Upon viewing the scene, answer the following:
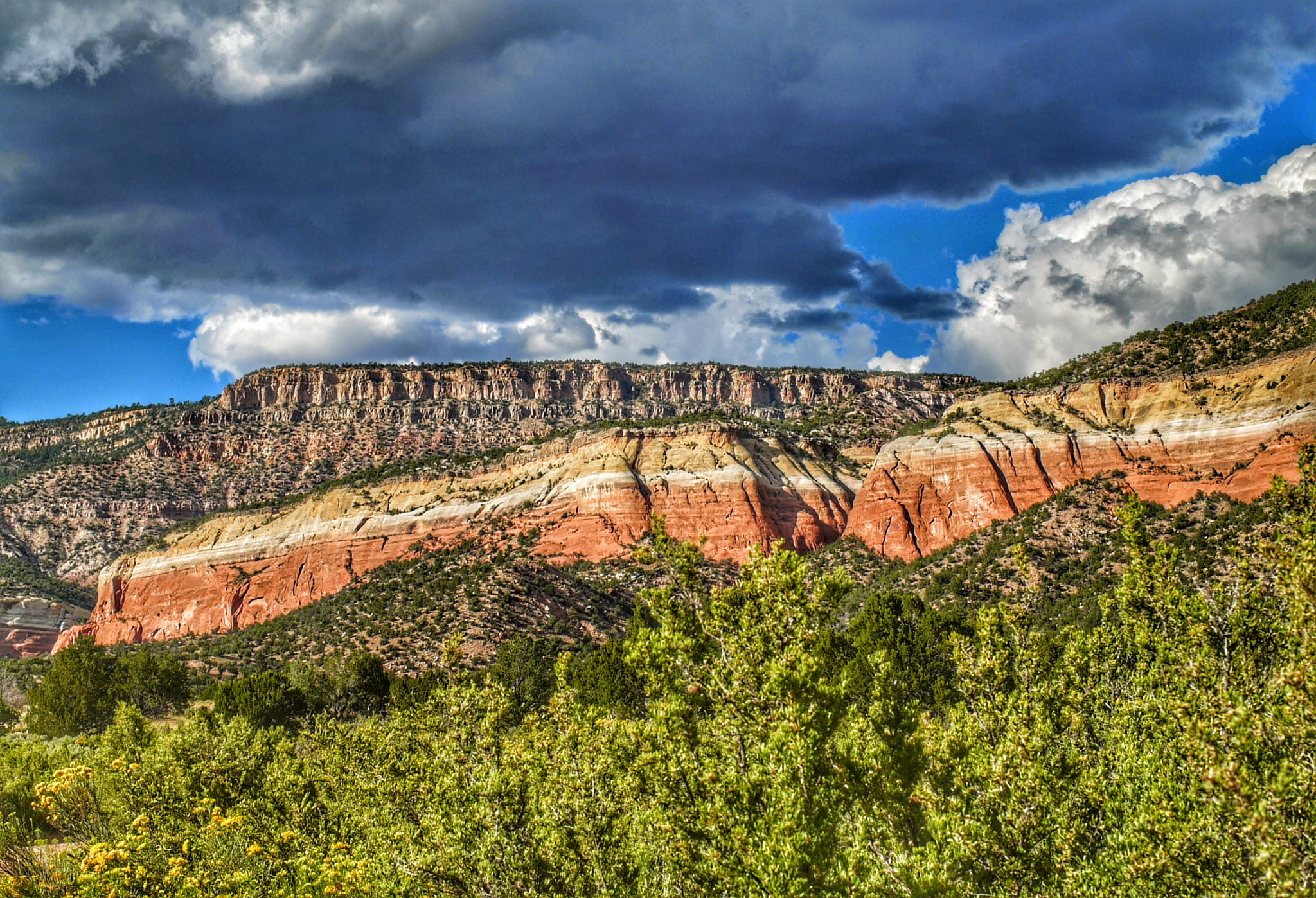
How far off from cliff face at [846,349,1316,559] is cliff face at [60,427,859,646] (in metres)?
14.8

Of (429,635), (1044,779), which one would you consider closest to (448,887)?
(1044,779)

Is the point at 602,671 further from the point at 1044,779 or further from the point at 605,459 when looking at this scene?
the point at 605,459

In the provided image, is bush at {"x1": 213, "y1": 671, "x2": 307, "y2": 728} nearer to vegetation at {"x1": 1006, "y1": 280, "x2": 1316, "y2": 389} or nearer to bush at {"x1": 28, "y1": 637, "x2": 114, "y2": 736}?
bush at {"x1": 28, "y1": 637, "x2": 114, "y2": 736}

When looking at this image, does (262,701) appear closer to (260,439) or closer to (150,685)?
(150,685)

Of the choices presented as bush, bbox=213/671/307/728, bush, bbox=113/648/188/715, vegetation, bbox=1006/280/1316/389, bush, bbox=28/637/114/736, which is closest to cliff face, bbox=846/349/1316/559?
vegetation, bbox=1006/280/1316/389

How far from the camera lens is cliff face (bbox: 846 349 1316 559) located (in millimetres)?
62281

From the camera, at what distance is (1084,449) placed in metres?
76.8

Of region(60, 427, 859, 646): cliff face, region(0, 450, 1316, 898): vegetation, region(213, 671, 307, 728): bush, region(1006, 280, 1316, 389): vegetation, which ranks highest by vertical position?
region(1006, 280, 1316, 389): vegetation

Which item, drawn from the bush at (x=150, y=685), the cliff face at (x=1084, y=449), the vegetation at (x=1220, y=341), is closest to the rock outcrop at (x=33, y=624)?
the bush at (x=150, y=685)

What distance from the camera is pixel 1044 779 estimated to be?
1547 cm

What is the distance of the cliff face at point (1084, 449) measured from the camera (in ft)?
204

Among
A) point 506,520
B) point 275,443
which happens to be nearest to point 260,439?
point 275,443

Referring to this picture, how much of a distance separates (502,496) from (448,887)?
93.9 metres

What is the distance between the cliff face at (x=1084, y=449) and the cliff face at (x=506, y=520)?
48.6 ft
